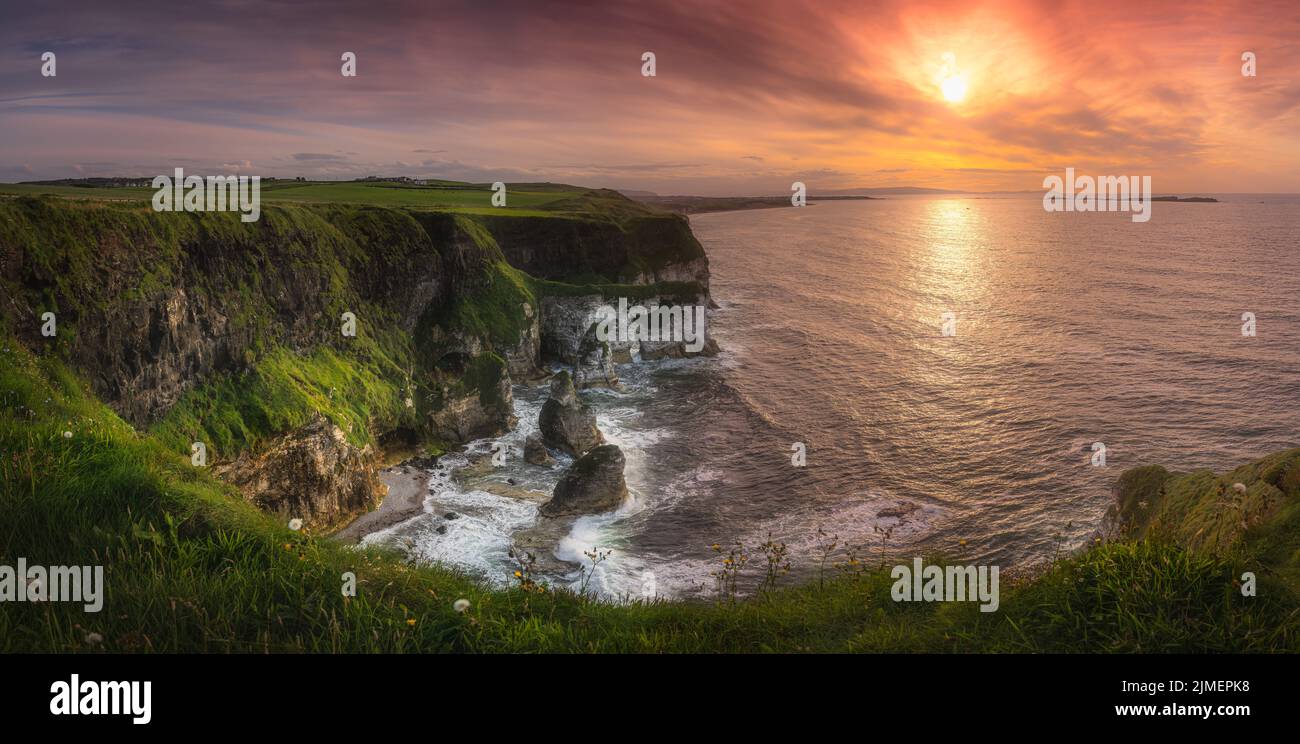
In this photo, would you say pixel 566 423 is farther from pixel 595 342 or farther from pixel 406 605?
pixel 406 605

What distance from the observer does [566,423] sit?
41.9 m

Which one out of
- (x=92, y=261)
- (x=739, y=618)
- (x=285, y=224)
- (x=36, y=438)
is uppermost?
(x=285, y=224)

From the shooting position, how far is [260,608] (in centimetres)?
687

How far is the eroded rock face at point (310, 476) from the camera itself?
29328 mm

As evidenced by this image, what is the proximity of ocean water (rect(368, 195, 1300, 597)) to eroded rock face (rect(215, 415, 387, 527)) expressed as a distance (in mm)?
3198

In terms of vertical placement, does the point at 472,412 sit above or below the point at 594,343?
below

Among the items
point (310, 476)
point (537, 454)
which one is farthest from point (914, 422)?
point (310, 476)

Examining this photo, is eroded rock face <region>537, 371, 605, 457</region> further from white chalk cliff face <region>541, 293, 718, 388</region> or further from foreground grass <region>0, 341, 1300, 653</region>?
foreground grass <region>0, 341, 1300, 653</region>

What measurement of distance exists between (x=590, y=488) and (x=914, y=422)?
23.9 metres

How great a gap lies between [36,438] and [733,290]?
95.0 metres

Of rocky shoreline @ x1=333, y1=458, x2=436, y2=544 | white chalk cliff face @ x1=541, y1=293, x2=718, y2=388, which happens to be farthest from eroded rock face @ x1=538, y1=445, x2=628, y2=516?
white chalk cliff face @ x1=541, y1=293, x2=718, y2=388

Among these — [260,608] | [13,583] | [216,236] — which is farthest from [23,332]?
[260,608]

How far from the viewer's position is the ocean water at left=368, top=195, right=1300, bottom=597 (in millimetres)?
31172
